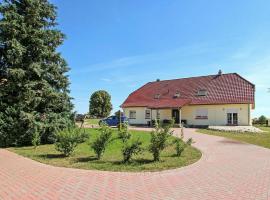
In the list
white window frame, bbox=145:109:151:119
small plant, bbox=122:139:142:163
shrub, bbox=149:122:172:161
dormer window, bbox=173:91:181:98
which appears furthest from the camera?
white window frame, bbox=145:109:151:119

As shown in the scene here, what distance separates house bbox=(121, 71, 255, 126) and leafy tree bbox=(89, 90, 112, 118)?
28.6 metres

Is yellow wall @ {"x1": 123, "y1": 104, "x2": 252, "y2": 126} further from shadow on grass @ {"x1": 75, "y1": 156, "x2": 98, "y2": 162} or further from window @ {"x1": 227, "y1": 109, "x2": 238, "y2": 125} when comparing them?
shadow on grass @ {"x1": 75, "y1": 156, "x2": 98, "y2": 162}

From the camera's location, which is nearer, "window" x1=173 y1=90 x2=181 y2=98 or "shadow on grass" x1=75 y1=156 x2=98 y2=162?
"shadow on grass" x1=75 y1=156 x2=98 y2=162

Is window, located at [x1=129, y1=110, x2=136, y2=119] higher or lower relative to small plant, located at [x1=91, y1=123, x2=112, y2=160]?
higher

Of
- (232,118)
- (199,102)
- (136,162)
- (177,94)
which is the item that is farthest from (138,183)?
(177,94)

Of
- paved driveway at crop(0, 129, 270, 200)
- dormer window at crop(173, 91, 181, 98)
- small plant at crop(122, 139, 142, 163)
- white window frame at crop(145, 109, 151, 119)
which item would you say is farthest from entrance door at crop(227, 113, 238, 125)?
small plant at crop(122, 139, 142, 163)

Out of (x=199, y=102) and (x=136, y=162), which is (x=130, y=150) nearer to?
(x=136, y=162)

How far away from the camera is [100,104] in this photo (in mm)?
74625

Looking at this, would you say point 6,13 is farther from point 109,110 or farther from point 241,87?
point 109,110

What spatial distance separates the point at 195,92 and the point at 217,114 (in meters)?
4.61

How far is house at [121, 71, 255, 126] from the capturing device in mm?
37344

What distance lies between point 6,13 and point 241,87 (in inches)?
1179

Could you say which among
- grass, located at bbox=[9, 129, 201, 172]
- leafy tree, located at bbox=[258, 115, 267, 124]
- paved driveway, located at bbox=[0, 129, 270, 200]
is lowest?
paved driveway, located at bbox=[0, 129, 270, 200]

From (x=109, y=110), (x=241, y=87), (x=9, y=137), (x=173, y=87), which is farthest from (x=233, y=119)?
(x=109, y=110)
